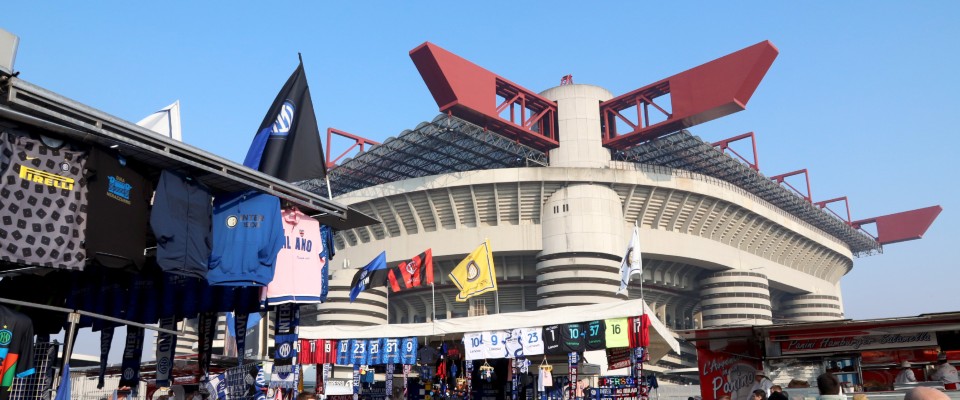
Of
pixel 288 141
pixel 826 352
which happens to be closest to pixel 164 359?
pixel 288 141

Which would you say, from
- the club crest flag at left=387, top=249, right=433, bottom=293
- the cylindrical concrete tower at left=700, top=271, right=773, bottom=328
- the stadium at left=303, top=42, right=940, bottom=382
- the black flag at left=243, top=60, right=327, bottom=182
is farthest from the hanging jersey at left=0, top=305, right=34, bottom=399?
the cylindrical concrete tower at left=700, top=271, right=773, bottom=328

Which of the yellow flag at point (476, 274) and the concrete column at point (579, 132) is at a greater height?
the concrete column at point (579, 132)

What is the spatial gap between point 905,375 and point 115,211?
15.9m

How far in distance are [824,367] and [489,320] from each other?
10.7 m

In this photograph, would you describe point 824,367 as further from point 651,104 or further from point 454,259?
point 454,259

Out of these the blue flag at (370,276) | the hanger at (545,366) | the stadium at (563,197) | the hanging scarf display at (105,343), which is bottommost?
the hanger at (545,366)

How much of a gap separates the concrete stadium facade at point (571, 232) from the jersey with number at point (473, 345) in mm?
27581

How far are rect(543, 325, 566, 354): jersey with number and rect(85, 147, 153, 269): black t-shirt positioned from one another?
14.6m

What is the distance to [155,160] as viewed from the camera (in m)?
12.1

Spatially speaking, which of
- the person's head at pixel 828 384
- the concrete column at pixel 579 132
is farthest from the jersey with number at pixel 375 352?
the concrete column at pixel 579 132

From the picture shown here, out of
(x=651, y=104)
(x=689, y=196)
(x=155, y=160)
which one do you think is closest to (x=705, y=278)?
(x=689, y=196)

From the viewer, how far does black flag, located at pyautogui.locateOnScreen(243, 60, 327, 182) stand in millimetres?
14648

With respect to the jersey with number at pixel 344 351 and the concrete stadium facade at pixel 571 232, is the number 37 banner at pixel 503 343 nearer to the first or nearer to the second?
the jersey with number at pixel 344 351

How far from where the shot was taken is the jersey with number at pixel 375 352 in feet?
85.0
